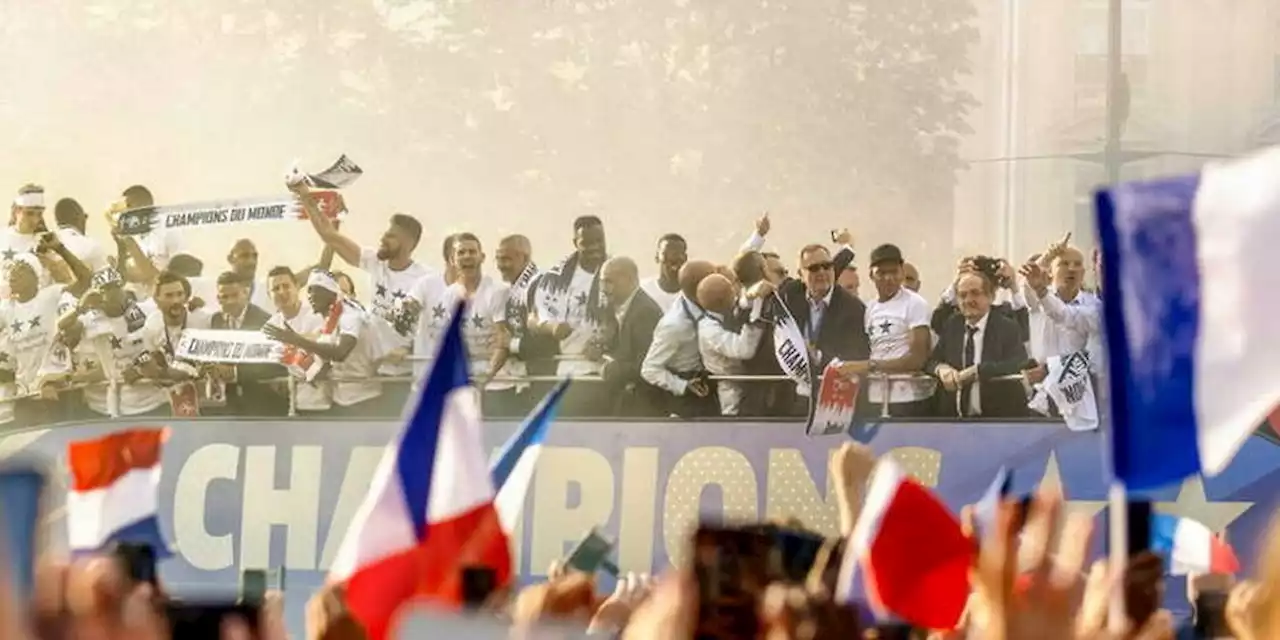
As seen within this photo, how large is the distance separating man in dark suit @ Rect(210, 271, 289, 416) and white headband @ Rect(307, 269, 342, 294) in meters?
0.18

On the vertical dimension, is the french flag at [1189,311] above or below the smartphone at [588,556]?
above

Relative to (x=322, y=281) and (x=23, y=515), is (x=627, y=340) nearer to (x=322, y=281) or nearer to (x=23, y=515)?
(x=322, y=281)

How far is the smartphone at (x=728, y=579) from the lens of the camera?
84.8 inches

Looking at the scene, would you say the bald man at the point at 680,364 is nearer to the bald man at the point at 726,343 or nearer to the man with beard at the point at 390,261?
the bald man at the point at 726,343

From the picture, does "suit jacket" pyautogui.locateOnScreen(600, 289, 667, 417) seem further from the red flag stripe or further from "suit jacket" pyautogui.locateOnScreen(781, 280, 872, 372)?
the red flag stripe

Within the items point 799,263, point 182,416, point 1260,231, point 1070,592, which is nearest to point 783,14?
point 799,263

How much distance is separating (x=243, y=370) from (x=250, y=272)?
1.01 feet

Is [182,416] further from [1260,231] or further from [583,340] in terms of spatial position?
[1260,231]

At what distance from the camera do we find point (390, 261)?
6637mm

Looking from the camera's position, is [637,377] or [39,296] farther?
[39,296]

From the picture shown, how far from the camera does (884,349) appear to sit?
248 inches

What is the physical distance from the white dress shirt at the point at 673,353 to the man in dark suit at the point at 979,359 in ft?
2.27

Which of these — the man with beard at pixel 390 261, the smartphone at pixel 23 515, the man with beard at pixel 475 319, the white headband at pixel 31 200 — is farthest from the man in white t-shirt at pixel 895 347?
the smartphone at pixel 23 515

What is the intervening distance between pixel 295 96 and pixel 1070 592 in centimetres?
516
